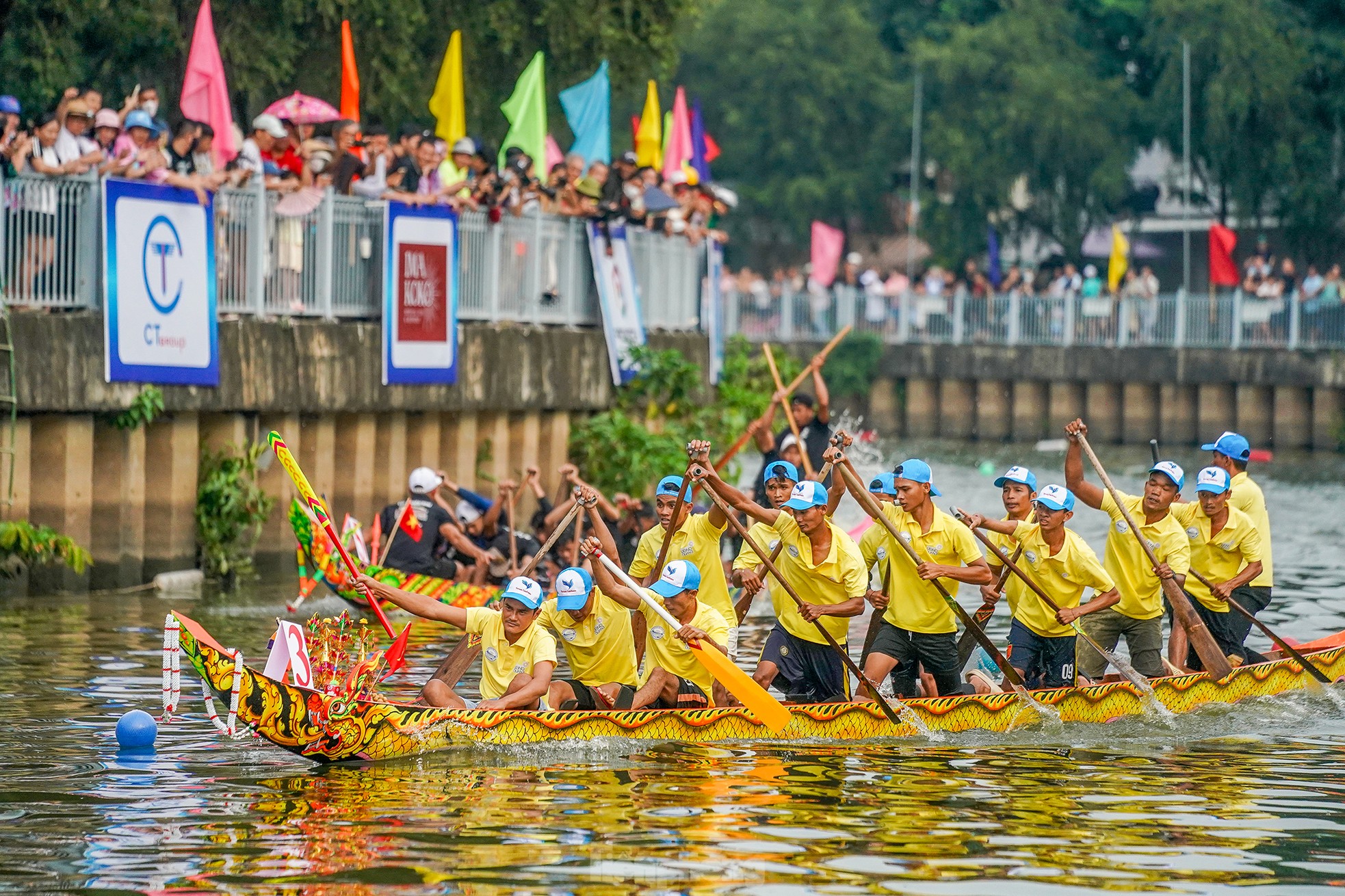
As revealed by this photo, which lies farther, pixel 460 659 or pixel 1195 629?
pixel 1195 629

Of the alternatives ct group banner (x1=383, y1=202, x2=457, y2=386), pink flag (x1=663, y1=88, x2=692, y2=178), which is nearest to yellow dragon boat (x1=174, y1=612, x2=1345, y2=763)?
ct group banner (x1=383, y1=202, x2=457, y2=386)

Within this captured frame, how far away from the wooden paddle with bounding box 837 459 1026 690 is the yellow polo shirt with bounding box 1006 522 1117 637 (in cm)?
47

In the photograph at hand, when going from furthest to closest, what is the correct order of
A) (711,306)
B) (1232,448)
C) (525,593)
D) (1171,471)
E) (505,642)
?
(711,306), (1232,448), (1171,471), (505,642), (525,593)

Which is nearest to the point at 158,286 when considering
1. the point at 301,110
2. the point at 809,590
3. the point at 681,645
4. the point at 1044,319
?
the point at 301,110

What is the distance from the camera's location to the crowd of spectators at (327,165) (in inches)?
728

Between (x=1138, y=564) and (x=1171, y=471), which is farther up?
(x=1171, y=471)

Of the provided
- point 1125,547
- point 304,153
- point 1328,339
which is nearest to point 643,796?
point 1125,547

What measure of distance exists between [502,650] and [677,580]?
1.21 meters

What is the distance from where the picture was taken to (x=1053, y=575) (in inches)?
587

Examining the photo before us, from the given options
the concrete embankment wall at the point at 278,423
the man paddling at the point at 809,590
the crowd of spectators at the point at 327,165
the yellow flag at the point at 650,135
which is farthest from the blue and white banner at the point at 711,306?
the man paddling at the point at 809,590

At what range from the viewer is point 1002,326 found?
41469 millimetres

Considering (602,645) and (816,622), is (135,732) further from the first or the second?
(816,622)

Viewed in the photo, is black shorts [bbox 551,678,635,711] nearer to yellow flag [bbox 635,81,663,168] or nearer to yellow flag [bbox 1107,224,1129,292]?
yellow flag [bbox 635,81,663,168]

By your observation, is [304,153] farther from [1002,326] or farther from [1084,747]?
[1002,326]
